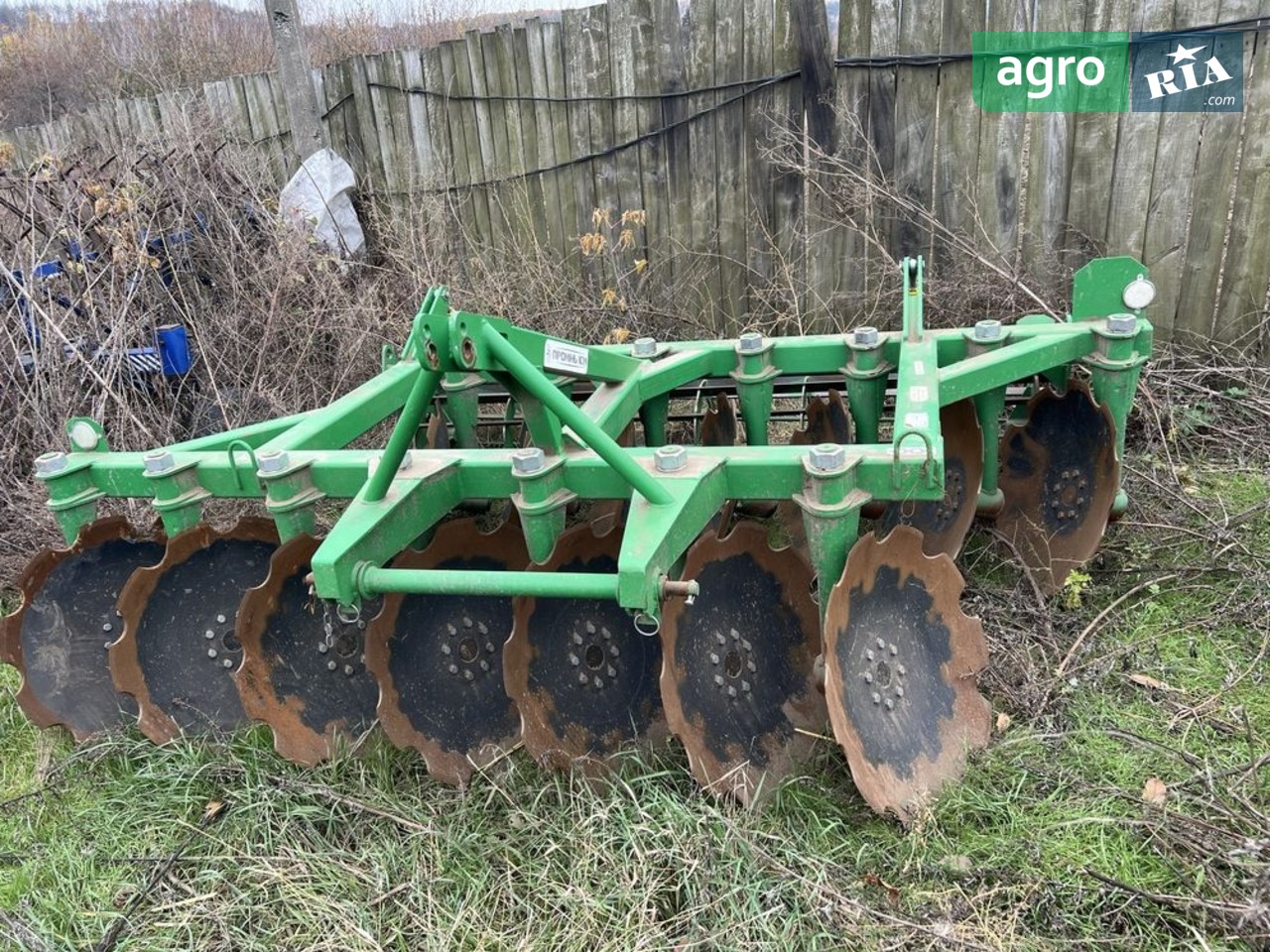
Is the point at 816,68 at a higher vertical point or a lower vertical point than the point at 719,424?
higher

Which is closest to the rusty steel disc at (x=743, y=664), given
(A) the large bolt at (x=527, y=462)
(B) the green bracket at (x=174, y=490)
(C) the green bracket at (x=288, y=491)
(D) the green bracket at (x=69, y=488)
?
(A) the large bolt at (x=527, y=462)

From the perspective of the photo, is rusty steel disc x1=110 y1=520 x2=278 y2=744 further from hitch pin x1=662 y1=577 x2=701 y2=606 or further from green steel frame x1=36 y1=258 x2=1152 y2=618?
hitch pin x1=662 y1=577 x2=701 y2=606

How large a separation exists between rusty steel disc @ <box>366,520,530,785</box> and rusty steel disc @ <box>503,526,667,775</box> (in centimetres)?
14

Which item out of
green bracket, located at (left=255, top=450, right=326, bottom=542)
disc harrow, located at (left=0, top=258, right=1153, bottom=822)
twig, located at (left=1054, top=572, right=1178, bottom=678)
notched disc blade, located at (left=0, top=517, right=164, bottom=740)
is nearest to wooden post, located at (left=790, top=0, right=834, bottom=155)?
disc harrow, located at (left=0, top=258, right=1153, bottom=822)

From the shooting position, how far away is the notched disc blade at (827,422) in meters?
3.33

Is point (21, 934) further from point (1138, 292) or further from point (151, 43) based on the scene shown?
point (151, 43)

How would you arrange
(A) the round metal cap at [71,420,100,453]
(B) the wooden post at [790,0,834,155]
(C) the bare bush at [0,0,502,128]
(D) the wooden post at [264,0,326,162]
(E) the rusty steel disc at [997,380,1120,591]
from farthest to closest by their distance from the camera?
(C) the bare bush at [0,0,502,128] < (D) the wooden post at [264,0,326,162] < (B) the wooden post at [790,0,834,155] < (E) the rusty steel disc at [997,380,1120,591] < (A) the round metal cap at [71,420,100,453]

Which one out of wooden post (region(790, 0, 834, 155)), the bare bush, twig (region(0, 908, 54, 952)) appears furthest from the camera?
the bare bush

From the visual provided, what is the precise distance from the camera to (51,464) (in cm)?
266

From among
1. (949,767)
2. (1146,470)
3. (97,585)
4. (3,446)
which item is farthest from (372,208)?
(949,767)

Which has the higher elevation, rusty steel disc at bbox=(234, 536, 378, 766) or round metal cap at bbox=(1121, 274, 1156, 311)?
round metal cap at bbox=(1121, 274, 1156, 311)

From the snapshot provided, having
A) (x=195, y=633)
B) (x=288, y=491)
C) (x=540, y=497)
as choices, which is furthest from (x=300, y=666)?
(x=540, y=497)

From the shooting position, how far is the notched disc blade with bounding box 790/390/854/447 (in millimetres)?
3330

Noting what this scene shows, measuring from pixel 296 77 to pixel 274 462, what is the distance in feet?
12.2
